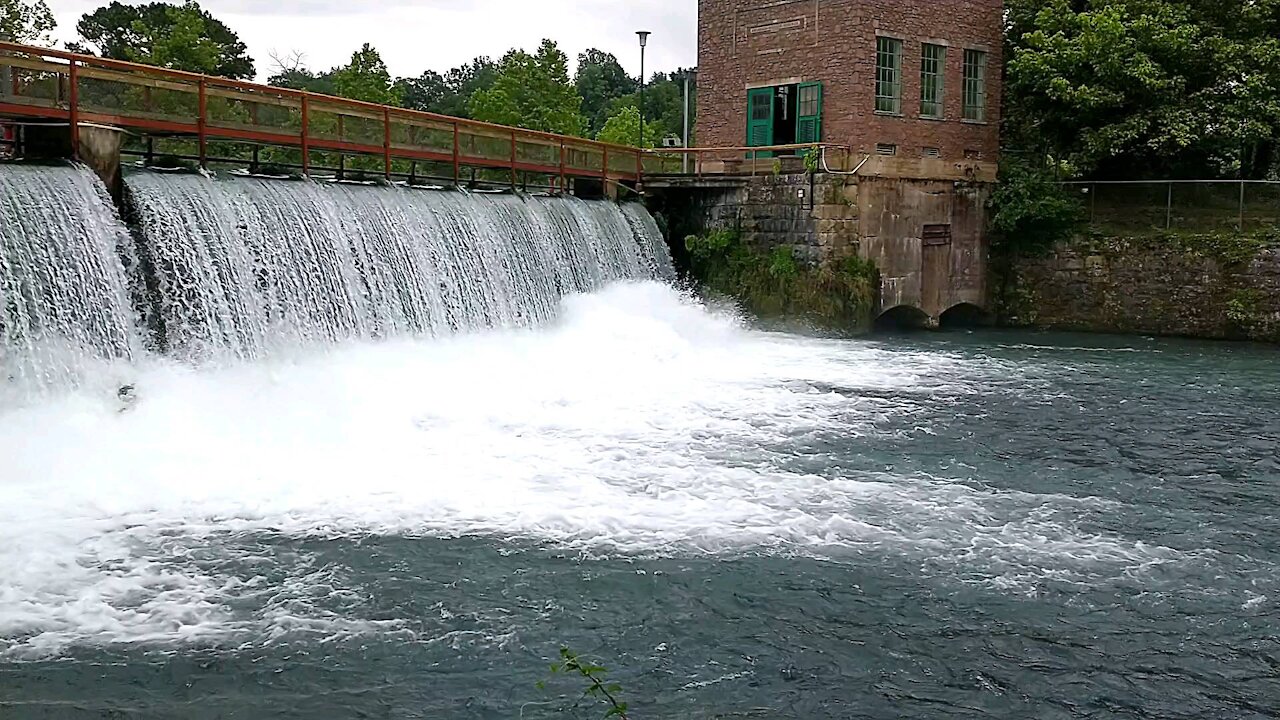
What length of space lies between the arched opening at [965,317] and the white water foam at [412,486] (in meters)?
11.3

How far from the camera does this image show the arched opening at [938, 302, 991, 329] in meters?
28.5

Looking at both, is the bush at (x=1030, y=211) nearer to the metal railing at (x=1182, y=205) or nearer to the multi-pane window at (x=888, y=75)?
the metal railing at (x=1182, y=205)

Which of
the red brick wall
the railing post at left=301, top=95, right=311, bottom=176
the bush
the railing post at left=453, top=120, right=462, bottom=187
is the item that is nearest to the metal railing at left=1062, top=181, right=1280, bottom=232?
the bush

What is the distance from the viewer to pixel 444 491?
11.1 meters

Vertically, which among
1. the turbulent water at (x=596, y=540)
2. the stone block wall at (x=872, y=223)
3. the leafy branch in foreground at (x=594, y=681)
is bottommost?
the leafy branch in foreground at (x=594, y=681)

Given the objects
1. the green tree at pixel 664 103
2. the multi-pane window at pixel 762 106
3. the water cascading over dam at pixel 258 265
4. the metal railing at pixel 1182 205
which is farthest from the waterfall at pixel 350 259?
the green tree at pixel 664 103

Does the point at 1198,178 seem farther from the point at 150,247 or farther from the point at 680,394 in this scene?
the point at 150,247

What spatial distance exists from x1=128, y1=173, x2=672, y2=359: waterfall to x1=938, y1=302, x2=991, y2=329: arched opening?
7.80 m

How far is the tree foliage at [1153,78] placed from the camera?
27.0m

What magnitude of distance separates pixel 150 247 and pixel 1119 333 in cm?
1949

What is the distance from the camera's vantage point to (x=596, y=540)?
970 cm

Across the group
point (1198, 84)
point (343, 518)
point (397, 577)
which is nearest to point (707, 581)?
point (397, 577)

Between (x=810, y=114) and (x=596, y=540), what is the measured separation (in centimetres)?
2027

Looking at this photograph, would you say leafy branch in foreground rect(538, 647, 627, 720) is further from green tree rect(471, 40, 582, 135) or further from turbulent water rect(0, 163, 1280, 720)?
green tree rect(471, 40, 582, 135)
